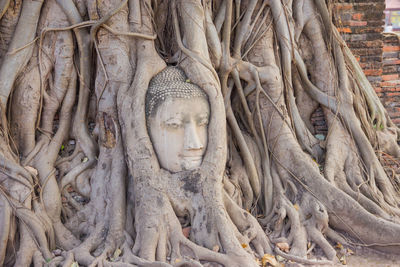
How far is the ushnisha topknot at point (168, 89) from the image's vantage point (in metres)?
3.56

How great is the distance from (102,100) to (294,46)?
1968mm

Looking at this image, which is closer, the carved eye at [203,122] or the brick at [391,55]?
the carved eye at [203,122]

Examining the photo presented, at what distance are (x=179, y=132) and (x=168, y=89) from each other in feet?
1.13

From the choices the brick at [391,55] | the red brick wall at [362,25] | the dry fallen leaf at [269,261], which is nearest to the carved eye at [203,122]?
the dry fallen leaf at [269,261]

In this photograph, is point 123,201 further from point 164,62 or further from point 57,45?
point 57,45

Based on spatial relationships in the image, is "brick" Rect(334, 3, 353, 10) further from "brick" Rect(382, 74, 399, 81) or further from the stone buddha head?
the stone buddha head

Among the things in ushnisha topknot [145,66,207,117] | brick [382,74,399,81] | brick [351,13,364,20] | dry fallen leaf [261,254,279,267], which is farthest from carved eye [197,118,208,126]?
brick [382,74,399,81]

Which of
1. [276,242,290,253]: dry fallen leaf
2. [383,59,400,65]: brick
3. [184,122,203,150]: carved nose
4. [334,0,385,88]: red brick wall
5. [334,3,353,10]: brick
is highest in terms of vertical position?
[334,3,353,10]: brick

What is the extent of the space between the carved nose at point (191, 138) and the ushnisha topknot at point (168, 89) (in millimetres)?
236

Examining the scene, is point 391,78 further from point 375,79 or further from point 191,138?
point 191,138

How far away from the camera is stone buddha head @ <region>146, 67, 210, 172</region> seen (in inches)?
139

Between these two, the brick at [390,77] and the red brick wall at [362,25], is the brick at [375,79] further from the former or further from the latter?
the brick at [390,77]

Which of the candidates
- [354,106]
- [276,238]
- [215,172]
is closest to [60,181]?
[215,172]

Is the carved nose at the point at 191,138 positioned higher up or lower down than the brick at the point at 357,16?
lower down
